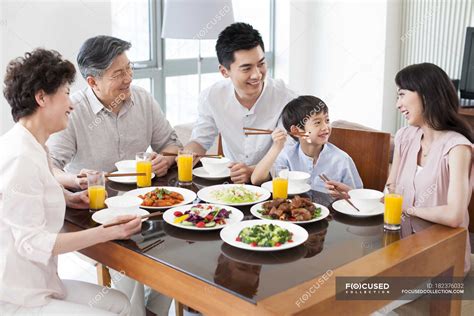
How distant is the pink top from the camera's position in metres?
2.13

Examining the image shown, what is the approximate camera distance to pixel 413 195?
7.41ft

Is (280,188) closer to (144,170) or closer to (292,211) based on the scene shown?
(292,211)

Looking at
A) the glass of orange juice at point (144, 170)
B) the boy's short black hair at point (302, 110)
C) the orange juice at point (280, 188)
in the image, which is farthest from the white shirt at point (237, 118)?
the orange juice at point (280, 188)

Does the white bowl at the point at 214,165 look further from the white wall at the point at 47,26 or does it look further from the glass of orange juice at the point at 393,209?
the white wall at the point at 47,26

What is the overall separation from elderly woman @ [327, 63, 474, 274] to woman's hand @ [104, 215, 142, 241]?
0.72 metres

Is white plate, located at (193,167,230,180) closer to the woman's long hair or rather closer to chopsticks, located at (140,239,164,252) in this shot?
chopsticks, located at (140,239,164,252)

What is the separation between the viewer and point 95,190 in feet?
6.71

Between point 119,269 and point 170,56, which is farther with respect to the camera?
point 170,56

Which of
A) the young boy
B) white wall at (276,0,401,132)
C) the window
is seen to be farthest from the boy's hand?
white wall at (276,0,401,132)

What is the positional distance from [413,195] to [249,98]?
3.38 ft

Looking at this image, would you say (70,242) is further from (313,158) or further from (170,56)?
(170,56)

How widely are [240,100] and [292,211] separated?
1.19 m

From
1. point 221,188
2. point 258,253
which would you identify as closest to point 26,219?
point 258,253

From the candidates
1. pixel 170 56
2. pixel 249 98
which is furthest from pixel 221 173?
pixel 170 56
